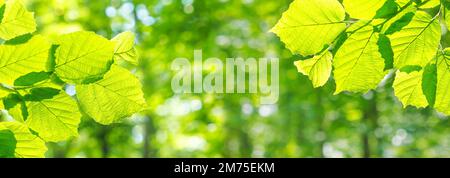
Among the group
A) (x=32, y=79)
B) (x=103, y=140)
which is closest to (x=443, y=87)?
(x=32, y=79)

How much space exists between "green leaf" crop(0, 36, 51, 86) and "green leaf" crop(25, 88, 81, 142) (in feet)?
0.13

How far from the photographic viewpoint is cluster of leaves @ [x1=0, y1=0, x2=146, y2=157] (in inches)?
25.3

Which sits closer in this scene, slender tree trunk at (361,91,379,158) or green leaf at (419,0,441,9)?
green leaf at (419,0,441,9)

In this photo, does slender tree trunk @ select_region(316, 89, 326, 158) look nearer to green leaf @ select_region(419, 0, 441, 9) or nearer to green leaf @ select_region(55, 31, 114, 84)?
green leaf @ select_region(419, 0, 441, 9)

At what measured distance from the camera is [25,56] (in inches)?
25.2

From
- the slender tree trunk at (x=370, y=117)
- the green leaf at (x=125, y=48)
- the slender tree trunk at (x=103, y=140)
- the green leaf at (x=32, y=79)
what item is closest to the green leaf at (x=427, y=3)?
the green leaf at (x=125, y=48)

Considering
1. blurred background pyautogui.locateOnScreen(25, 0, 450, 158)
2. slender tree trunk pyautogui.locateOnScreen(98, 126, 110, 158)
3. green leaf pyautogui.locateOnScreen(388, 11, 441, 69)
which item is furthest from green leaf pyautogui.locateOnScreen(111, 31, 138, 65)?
slender tree trunk pyautogui.locateOnScreen(98, 126, 110, 158)

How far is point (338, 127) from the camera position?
11.0 metres

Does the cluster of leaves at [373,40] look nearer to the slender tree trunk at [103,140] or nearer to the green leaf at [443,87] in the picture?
the green leaf at [443,87]
